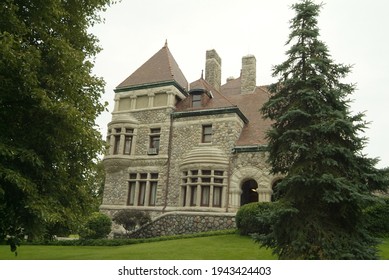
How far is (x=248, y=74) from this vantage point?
88.5ft

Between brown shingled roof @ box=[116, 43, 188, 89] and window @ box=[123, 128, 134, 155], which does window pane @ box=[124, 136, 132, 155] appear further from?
brown shingled roof @ box=[116, 43, 188, 89]

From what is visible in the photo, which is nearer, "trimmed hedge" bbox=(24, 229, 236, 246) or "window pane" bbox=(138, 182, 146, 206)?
"trimmed hedge" bbox=(24, 229, 236, 246)

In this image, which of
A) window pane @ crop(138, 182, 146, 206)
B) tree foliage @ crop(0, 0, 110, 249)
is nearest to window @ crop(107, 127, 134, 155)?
window pane @ crop(138, 182, 146, 206)

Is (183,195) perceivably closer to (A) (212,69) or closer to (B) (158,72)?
(B) (158,72)

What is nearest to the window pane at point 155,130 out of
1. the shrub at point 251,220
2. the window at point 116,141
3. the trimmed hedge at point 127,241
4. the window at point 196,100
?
the window at point 116,141

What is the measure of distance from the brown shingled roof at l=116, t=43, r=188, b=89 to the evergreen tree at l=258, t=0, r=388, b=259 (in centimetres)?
1435

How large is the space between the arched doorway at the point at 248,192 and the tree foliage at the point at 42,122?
570 inches

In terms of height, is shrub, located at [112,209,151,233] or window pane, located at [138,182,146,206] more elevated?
window pane, located at [138,182,146,206]

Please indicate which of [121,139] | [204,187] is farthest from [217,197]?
[121,139]

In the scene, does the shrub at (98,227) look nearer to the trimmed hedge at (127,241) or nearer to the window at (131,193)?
the trimmed hedge at (127,241)

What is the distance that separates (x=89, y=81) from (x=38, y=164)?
2511mm

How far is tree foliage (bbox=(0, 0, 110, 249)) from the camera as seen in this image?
750 centimetres
